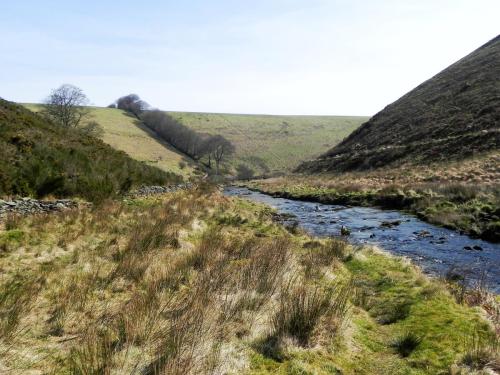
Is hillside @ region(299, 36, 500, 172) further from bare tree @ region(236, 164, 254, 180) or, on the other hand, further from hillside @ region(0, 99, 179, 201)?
hillside @ region(0, 99, 179, 201)

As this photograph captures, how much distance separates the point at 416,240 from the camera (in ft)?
47.3

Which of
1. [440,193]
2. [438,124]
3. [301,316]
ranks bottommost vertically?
[440,193]

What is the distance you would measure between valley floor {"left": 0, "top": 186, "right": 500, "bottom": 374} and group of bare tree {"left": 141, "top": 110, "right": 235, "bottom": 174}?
70.2 meters

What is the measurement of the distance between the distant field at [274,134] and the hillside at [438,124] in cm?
3431

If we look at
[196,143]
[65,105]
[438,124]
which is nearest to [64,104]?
[65,105]

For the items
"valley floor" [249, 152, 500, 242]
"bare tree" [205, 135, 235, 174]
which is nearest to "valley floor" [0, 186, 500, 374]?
"valley floor" [249, 152, 500, 242]

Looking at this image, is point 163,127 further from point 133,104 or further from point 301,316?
point 301,316

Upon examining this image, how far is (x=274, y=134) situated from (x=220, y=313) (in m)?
126

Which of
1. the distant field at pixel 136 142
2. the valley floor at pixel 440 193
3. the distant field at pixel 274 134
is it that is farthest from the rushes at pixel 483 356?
the distant field at pixel 274 134

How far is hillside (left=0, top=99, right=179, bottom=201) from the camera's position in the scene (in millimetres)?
14312

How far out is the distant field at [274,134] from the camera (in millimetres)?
99125

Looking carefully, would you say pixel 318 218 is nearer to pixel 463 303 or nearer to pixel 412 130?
pixel 463 303

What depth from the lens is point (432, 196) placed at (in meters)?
22.0

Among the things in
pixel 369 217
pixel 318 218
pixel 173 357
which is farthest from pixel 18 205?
pixel 369 217
